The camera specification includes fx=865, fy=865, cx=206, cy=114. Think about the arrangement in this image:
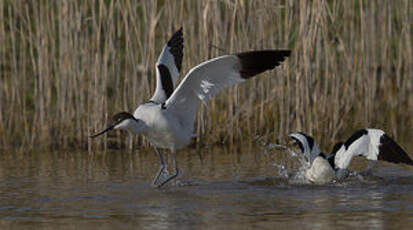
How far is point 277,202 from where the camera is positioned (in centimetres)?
704

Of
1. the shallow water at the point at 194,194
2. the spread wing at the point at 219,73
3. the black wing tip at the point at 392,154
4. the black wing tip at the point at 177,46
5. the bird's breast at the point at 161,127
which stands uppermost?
the black wing tip at the point at 177,46

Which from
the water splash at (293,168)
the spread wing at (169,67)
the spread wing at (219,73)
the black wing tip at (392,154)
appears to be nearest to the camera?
the spread wing at (219,73)

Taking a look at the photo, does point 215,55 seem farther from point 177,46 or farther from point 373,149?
point 373,149

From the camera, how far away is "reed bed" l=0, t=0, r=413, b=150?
9875mm

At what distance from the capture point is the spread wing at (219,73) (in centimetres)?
794

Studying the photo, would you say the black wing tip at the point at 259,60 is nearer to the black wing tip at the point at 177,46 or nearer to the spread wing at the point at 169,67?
the spread wing at the point at 169,67

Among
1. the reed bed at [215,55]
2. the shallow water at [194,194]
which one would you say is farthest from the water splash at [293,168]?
the reed bed at [215,55]

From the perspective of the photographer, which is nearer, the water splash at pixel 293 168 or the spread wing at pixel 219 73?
A: the spread wing at pixel 219 73

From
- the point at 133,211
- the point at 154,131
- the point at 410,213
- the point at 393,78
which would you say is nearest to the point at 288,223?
the point at 410,213

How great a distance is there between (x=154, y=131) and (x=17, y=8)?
2.84 metres

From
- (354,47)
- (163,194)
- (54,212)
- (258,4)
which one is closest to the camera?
(54,212)

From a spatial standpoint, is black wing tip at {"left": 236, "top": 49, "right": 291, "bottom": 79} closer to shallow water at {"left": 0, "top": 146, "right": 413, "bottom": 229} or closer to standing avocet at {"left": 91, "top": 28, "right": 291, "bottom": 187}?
standing avocet at {"left": 91, "top": 28, "right": 291, "bottom": 187}

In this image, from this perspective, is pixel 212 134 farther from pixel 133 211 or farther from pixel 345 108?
pixel 133 211

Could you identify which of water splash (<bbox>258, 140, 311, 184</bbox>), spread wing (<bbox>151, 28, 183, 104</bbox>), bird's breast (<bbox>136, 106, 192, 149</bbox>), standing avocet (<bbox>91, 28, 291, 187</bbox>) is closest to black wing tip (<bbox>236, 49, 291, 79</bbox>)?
standing avocet (<bbox>91, 28, 291, 187</bbox>)
